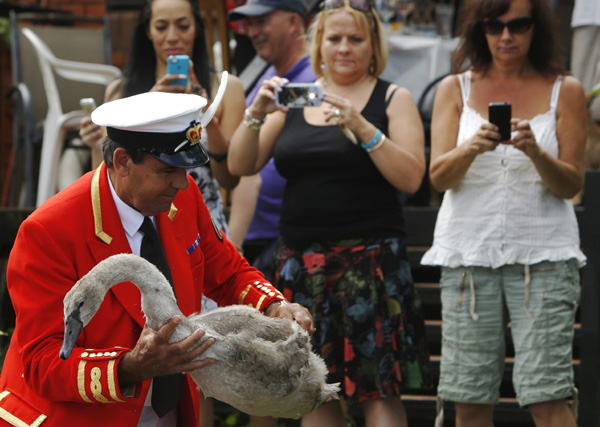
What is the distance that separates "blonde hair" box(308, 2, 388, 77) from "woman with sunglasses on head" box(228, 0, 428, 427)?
2cm

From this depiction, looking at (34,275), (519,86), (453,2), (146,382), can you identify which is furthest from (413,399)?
(453,2)

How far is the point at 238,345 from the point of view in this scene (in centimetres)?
268

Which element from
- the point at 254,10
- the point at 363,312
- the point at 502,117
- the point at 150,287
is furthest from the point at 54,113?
the point at 150,287

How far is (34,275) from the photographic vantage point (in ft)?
8.75

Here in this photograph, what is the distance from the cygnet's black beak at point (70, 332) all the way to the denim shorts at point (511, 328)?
2273 mm

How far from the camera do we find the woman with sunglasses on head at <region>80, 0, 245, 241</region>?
4.60m

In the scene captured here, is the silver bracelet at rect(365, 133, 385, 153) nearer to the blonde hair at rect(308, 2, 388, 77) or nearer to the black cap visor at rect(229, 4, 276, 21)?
the blonde hair at rect(308, 2, 388, 77)

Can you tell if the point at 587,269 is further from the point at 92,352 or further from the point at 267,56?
the point at 92,352

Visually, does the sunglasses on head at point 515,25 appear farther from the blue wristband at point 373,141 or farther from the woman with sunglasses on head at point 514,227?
the blue wristband at point 373,141

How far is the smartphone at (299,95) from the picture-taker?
14.2ft

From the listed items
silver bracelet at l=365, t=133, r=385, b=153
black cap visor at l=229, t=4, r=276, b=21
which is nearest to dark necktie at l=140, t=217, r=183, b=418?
silver bracelet at l=365, t=133, r=385, b=153

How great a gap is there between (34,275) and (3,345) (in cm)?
372

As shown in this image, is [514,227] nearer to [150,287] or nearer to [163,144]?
[163,144]

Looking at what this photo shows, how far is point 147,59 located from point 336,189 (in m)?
1.45
